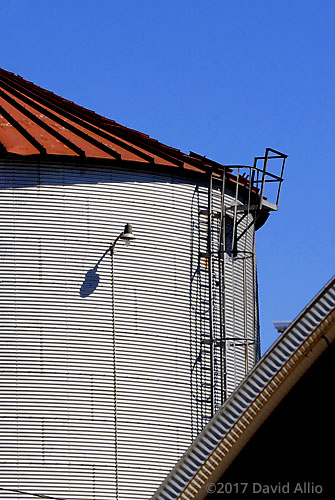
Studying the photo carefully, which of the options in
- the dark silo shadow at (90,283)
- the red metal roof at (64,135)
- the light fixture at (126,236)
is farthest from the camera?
the red metal roof at (64,135)

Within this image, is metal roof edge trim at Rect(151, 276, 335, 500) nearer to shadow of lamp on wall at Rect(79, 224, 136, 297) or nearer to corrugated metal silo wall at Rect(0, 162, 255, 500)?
corrugated metal silo wall at Rect(0, 162, 255, 500)

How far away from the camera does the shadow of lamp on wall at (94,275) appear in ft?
91.0

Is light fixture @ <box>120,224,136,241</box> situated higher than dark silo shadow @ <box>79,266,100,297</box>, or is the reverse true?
light fixture @ <box>120,224,136,241</box>

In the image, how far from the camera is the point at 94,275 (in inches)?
1099

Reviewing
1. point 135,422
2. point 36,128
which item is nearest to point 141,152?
point 36,128

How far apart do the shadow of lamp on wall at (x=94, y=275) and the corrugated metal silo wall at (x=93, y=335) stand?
0.10 ft

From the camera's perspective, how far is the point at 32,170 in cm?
2798

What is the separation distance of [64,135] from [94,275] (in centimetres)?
421

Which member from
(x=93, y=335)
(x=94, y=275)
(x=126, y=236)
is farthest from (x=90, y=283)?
(x=126, y=236)

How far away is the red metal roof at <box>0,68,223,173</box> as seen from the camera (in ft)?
92.9

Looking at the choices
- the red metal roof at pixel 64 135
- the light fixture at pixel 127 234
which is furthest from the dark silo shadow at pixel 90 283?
the red metal roof at pixel 64 135

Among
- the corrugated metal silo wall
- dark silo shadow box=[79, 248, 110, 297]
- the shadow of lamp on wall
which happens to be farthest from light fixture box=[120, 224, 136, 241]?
dark silo shadow box=[79, 248, 110, 297]

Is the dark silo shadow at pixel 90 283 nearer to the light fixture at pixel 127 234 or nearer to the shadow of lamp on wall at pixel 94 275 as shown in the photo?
the shadow of lamp on wall at pixel 94 275

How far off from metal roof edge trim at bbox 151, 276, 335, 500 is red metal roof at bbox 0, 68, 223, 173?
15.1 m
